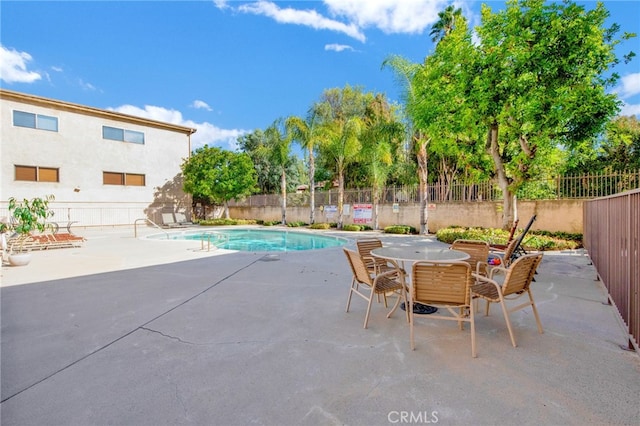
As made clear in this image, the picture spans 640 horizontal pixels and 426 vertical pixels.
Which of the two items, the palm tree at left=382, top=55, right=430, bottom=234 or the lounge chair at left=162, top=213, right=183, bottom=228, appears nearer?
the palm tree at left=382, top=55, right=430, bottom=234

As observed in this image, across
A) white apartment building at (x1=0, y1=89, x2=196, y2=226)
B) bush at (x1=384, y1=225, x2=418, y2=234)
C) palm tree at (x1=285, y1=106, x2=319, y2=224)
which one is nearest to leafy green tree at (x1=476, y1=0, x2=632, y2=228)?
bush at (x1=384, y1=225, x2=418, y2=234)

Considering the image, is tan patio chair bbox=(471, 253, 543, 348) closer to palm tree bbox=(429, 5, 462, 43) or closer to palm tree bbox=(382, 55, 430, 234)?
palm tree bbox=(382, 55, 430, 234)

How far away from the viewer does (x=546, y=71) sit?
7363 mm

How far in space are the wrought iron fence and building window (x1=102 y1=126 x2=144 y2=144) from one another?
12.5m

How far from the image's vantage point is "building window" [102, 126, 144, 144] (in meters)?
19.4

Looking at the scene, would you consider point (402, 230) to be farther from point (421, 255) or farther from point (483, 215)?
point (421, 255)

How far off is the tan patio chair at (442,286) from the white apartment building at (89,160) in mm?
21383

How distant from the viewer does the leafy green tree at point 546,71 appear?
714 centimetres

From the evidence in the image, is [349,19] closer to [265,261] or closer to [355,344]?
[265,261]

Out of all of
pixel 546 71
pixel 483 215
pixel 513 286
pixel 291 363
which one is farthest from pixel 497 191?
pixel 291 363

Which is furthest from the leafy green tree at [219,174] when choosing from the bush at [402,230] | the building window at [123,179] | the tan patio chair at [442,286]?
the tan patio chair at [442,286]

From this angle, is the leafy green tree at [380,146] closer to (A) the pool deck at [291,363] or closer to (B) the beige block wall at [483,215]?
(B) the beige block wall at [483,215]

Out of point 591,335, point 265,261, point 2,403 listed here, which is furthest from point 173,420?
point 265,261

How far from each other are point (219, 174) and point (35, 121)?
34.8ft
